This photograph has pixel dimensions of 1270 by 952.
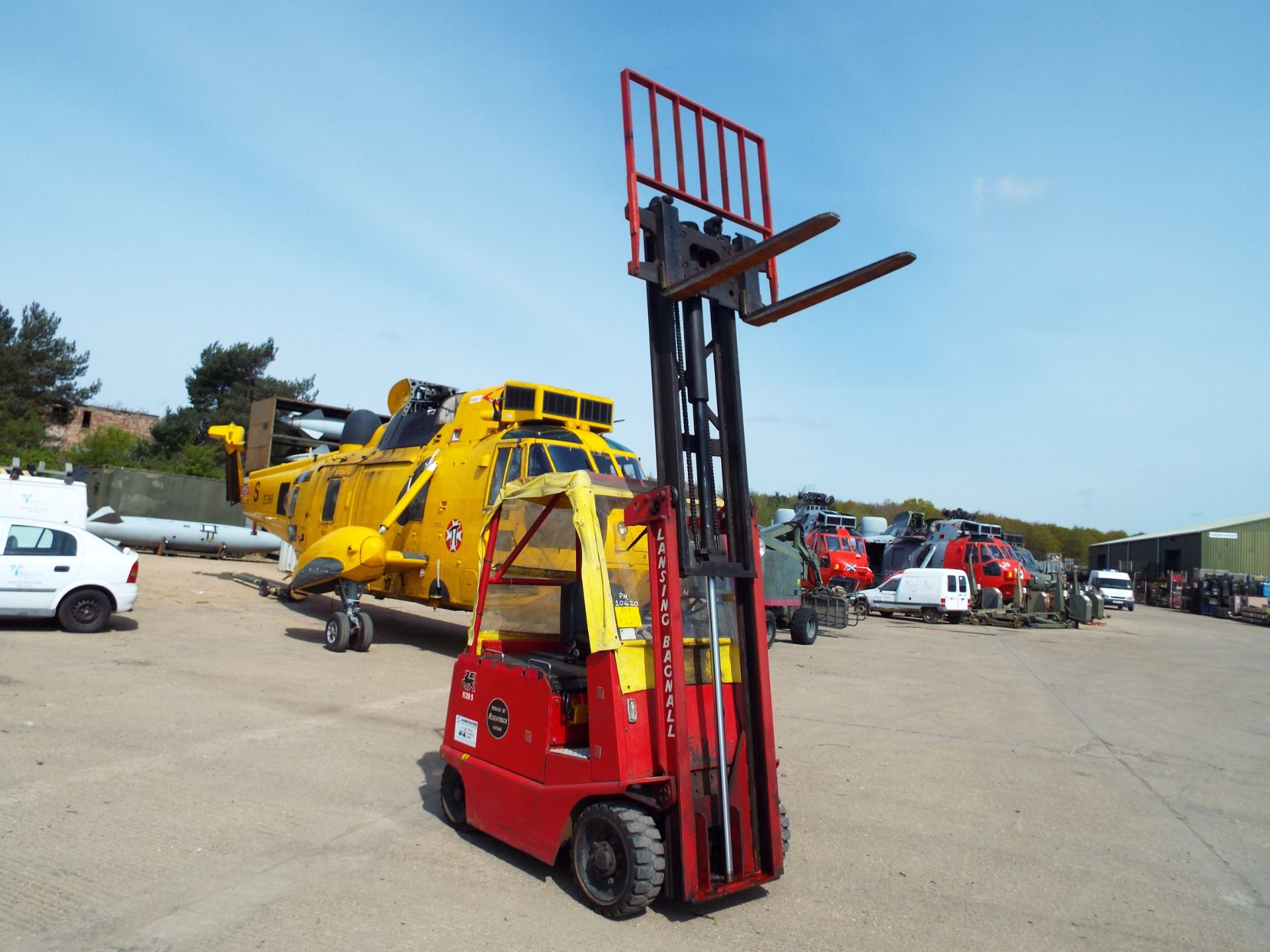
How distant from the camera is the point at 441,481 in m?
11.3

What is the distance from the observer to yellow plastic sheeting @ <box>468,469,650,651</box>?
3922mm

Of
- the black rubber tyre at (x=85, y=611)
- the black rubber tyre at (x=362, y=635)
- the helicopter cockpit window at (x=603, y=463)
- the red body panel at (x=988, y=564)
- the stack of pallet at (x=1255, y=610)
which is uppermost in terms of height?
the helicopter cockpit window at (x=603, y=463)

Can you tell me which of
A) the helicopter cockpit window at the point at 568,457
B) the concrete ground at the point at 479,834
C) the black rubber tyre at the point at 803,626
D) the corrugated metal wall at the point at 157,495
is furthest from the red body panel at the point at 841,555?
the corrugated metal wall at the point at 157,495

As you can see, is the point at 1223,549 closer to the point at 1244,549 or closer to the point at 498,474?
the point at 1244,549

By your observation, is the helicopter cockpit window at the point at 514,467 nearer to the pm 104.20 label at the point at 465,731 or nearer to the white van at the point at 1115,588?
the pm 104.20 label at the point at 465,731

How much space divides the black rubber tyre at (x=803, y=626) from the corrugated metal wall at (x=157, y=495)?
19137 millimetres

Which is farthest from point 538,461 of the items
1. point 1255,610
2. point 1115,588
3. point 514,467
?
point 1255,610

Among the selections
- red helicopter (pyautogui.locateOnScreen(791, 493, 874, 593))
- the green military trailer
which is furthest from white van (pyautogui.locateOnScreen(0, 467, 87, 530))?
red helicopter (pyautogui.locateOnScreen(791, 493, 874, 593))

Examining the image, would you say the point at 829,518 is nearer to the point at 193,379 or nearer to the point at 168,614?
the point at 168,614

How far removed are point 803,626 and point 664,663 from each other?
1237 centimetres

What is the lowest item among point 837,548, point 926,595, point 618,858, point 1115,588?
point 618,858

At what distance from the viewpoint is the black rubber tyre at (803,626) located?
15.7m

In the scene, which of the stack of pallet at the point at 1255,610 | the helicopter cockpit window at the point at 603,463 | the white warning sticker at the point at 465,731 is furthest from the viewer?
the stack of pallet at the point at 1255,610

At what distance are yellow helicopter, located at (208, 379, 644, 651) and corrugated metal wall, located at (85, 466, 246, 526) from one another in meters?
16.5
